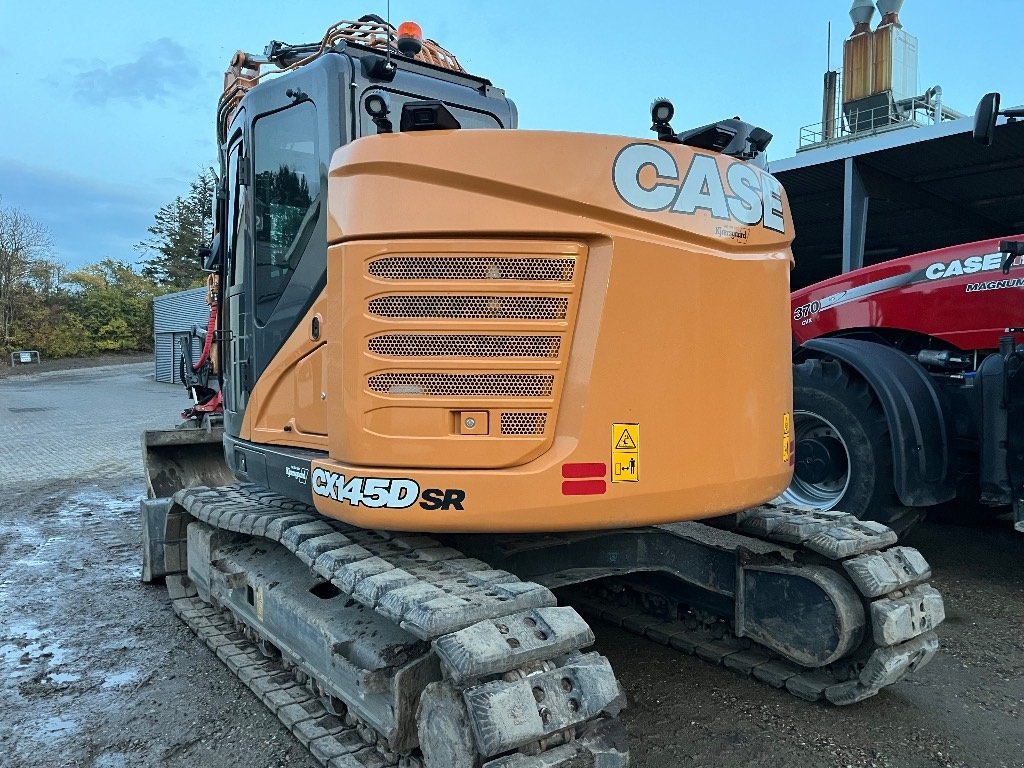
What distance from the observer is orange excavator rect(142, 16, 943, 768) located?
8.61 feet

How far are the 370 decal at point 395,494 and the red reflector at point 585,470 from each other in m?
0.37

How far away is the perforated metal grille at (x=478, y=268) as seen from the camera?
283 cm

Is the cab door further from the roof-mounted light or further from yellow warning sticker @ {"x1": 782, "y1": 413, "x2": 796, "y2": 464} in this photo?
yellow warning sticker @ {"x1": 782, "y1": 413, "x2": 796, "y2": 464}

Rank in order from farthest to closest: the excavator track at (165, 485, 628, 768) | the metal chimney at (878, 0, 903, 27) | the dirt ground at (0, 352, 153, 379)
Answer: the dirt ground at (0, 352, 153, 379)
the metal chimney at (878, 0, 903, 27)
the excavator track at (165, 485, 628, 768)

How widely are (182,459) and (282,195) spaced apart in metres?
4.11

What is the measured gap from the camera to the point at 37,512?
798 cm

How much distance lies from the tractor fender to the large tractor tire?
115 millimetres

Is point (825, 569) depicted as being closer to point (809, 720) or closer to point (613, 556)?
point (809, 720)

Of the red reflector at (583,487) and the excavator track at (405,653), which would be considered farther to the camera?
the red reflector at (583,487)

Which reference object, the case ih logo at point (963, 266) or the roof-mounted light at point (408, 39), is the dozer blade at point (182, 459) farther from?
the case ih logo at point (963, 266)

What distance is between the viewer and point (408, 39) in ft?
13.3

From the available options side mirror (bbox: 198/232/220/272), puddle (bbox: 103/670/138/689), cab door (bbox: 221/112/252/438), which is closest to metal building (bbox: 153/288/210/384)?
side mirror (bbox: 198/232/220/272)

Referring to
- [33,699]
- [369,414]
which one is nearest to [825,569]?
[369,414]

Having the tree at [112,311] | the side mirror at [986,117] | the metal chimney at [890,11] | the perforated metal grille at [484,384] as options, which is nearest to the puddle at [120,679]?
the perforated metal grille at [484,384]
